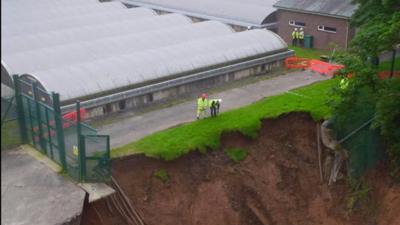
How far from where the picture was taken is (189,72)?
26.9 meters

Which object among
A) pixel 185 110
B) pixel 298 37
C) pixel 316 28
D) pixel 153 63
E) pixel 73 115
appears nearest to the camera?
pixel 73 115

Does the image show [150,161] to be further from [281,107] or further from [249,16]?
[249,16]

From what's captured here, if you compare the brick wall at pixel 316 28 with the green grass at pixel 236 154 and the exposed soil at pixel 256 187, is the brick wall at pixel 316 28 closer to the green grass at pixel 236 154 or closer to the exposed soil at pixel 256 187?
the exposed soil at pixel 256 187

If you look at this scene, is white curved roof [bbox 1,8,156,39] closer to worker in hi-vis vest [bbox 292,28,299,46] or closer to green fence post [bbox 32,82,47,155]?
worker in hi-vis vest [bbox 292,28,299,46]

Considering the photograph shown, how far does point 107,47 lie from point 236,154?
12471mm

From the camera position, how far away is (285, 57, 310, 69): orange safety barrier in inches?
1209

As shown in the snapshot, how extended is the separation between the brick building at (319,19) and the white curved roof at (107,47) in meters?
6.05

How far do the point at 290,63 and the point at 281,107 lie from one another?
8713mm

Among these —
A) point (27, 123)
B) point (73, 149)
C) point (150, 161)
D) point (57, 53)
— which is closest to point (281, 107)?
point (150, 161)

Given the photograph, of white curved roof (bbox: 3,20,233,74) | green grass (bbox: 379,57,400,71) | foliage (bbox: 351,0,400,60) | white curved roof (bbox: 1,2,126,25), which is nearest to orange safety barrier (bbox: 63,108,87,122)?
white curved roof (bbox: 3,20,233,74)

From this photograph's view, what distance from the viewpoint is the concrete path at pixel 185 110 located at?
861 inches

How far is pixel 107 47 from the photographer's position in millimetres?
29391

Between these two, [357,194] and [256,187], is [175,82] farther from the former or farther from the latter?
[357,194]

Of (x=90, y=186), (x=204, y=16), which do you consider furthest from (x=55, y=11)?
(x=90, y=186)
